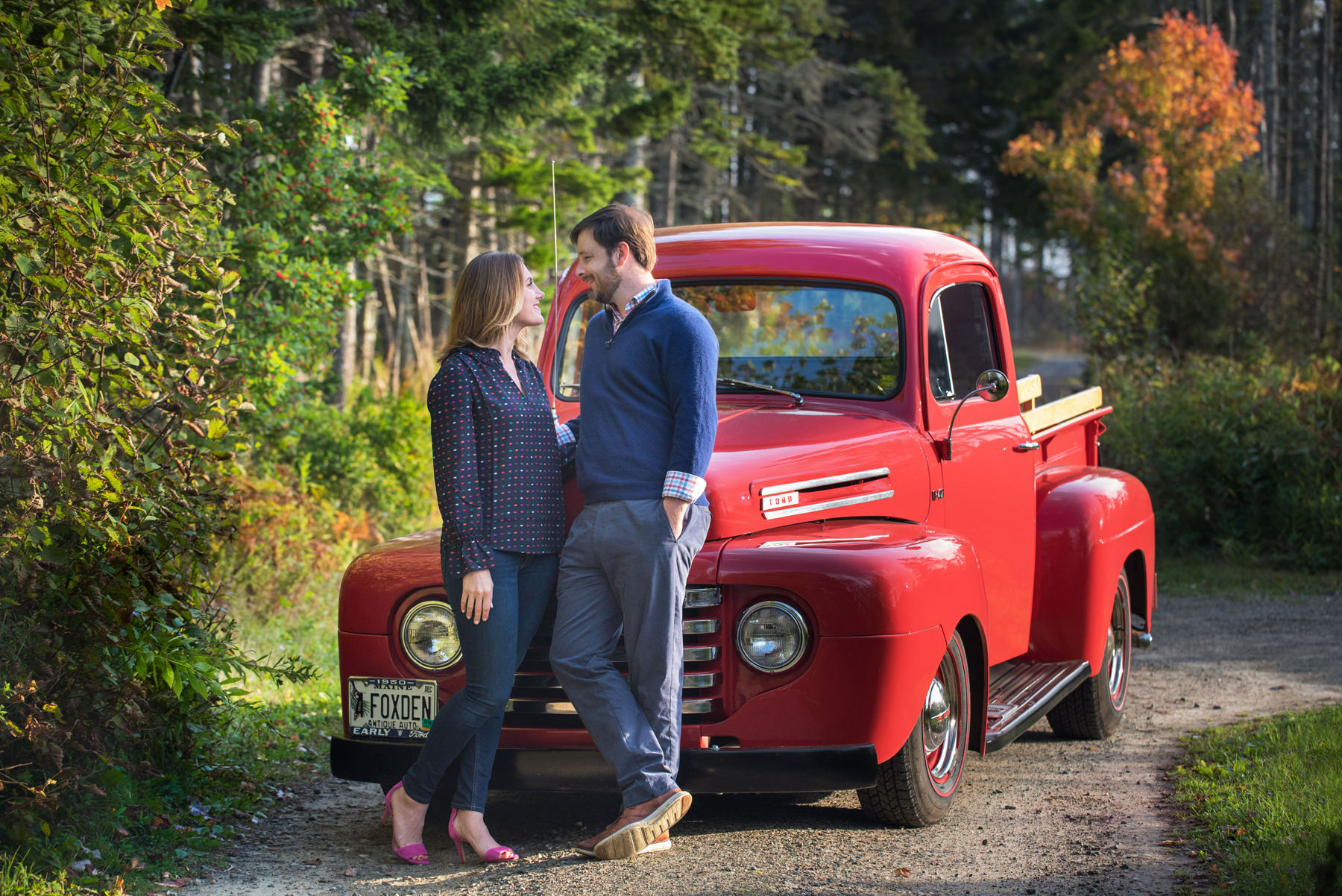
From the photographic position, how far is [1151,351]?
56.6ft

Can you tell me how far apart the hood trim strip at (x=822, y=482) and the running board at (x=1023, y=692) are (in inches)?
38.7

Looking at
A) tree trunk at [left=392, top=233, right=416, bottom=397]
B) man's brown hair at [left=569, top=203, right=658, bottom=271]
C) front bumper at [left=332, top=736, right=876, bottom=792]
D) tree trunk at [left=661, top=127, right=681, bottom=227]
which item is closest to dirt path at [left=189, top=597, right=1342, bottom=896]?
front bumper at [left=332, top=736, right=876, bottom=792]

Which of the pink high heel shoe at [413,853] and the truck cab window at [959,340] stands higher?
the truck cab window at [959,340]

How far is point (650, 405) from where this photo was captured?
4.01m

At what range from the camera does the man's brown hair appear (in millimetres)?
→ 4059

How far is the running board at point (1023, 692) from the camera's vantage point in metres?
4.83

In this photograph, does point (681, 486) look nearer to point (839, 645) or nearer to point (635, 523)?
point (635, 523)

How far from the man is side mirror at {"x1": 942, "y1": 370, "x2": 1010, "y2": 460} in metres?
1.39

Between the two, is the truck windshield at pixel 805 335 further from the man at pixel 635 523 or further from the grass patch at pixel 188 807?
the grass patch at pixel 188 807

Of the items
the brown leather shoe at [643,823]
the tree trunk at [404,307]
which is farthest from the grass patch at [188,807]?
the tree trunk at [404,307]

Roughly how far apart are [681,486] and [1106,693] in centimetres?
317

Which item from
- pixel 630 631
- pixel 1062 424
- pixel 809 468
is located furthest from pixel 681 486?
pixel 1062 424

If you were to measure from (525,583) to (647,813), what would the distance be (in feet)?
2.56

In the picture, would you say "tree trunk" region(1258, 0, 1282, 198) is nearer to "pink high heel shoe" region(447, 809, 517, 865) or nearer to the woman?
the woman
